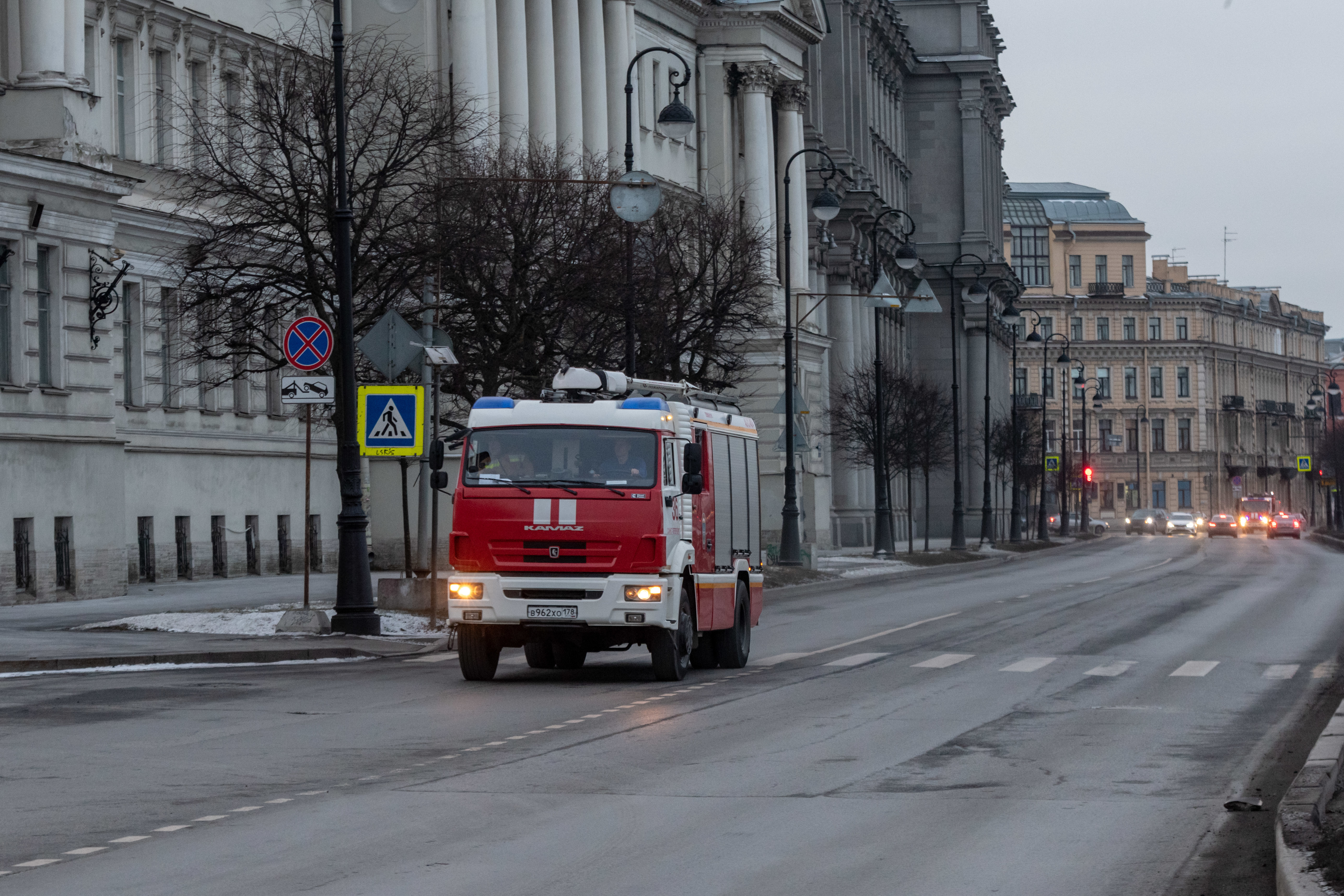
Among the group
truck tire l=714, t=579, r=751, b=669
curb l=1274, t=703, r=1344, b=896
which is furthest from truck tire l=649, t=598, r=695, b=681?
curb l=1274, t=703, r=1344, b=896

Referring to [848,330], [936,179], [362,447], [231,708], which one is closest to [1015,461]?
[848,330]

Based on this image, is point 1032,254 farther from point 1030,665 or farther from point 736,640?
point 736,640

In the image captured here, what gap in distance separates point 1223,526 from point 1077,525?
18.9m

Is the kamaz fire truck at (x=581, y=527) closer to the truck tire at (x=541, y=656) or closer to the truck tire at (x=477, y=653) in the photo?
the truck tire at (x=477, y=653)

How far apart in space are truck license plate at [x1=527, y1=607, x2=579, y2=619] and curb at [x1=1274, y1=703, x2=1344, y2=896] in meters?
7.76

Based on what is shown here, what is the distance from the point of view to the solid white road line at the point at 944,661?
23031 millimetres

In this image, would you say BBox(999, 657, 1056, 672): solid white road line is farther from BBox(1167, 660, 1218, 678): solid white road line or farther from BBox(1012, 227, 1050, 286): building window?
BBox(1012, 227, 1050, 286): building window

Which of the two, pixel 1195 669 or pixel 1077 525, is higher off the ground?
pixel 1077 525

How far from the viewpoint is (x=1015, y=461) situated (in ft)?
310

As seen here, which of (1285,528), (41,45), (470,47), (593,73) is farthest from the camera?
(1285,528)

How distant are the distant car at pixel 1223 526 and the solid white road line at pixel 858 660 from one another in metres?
103

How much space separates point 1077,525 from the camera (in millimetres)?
143500

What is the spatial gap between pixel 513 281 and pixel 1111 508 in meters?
Result: 134

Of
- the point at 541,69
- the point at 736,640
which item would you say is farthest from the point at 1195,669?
the point at 541,69
